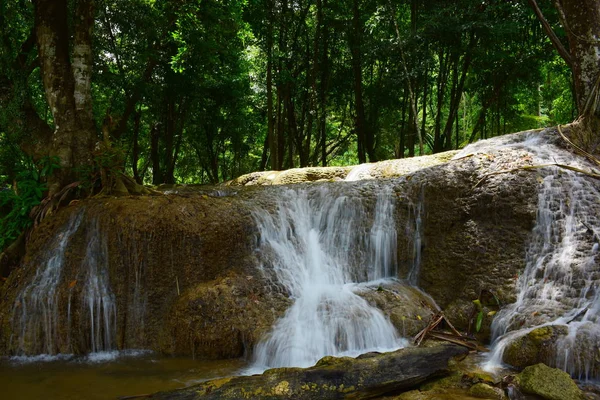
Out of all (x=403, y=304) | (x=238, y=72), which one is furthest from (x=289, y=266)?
(x=238, y=72)

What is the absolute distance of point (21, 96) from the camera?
7.36m

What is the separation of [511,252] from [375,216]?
2.10 meters

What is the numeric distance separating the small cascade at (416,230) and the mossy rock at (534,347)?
2143mm

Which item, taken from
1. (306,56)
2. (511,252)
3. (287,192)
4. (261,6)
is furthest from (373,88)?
(511,252)

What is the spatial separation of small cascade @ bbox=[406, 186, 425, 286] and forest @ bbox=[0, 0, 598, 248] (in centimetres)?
356

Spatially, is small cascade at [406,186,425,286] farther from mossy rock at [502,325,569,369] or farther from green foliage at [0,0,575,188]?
green foliage at [0,0,575,188]

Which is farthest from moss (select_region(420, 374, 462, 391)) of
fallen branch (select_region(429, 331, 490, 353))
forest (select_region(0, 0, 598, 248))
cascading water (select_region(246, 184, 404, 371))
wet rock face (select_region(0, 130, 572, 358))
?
forest (select_region(0, 0, 598, 248))

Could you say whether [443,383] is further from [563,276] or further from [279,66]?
[279,66]

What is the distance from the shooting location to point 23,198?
678 centimetres

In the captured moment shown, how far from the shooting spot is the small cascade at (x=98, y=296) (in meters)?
5.62

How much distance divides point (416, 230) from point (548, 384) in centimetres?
333

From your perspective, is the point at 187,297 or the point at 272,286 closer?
the point at 187,297

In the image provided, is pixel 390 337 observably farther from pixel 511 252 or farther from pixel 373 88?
pixel 373 88

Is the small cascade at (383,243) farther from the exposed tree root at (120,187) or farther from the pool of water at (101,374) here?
the exposed tree root at (120,187)
